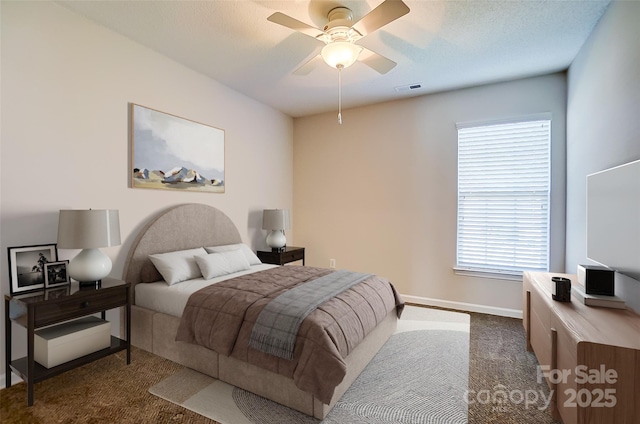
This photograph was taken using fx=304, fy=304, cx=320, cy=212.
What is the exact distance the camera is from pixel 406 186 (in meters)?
4.36

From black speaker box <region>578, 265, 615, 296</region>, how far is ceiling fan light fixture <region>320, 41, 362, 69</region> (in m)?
Result: 2.26

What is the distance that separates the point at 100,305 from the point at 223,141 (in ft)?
7.66

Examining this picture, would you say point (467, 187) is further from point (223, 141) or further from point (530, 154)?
point (223, 141)

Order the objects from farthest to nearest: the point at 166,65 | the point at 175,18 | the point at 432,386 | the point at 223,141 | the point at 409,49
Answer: the point at 223,141 → the point at 166,65 → the point at 409,49 → the point at 175,18 → the point at 432,386

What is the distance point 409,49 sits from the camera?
117 inches

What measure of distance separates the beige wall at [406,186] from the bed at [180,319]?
133 cm

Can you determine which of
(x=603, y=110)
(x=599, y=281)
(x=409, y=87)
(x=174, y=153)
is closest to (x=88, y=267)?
(x=174, y=153)

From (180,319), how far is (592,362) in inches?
107

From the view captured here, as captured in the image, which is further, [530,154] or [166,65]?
[530,154]

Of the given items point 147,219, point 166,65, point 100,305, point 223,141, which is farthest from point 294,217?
point 100,305

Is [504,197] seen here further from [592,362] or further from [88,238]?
[88,238]

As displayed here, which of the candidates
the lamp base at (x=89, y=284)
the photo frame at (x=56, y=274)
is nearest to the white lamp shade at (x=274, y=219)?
the lamp base at (x=89, y=284)

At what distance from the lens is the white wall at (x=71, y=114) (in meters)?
2.23

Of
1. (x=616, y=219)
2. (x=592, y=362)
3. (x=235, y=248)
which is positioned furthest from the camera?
(x=235, y=248)
